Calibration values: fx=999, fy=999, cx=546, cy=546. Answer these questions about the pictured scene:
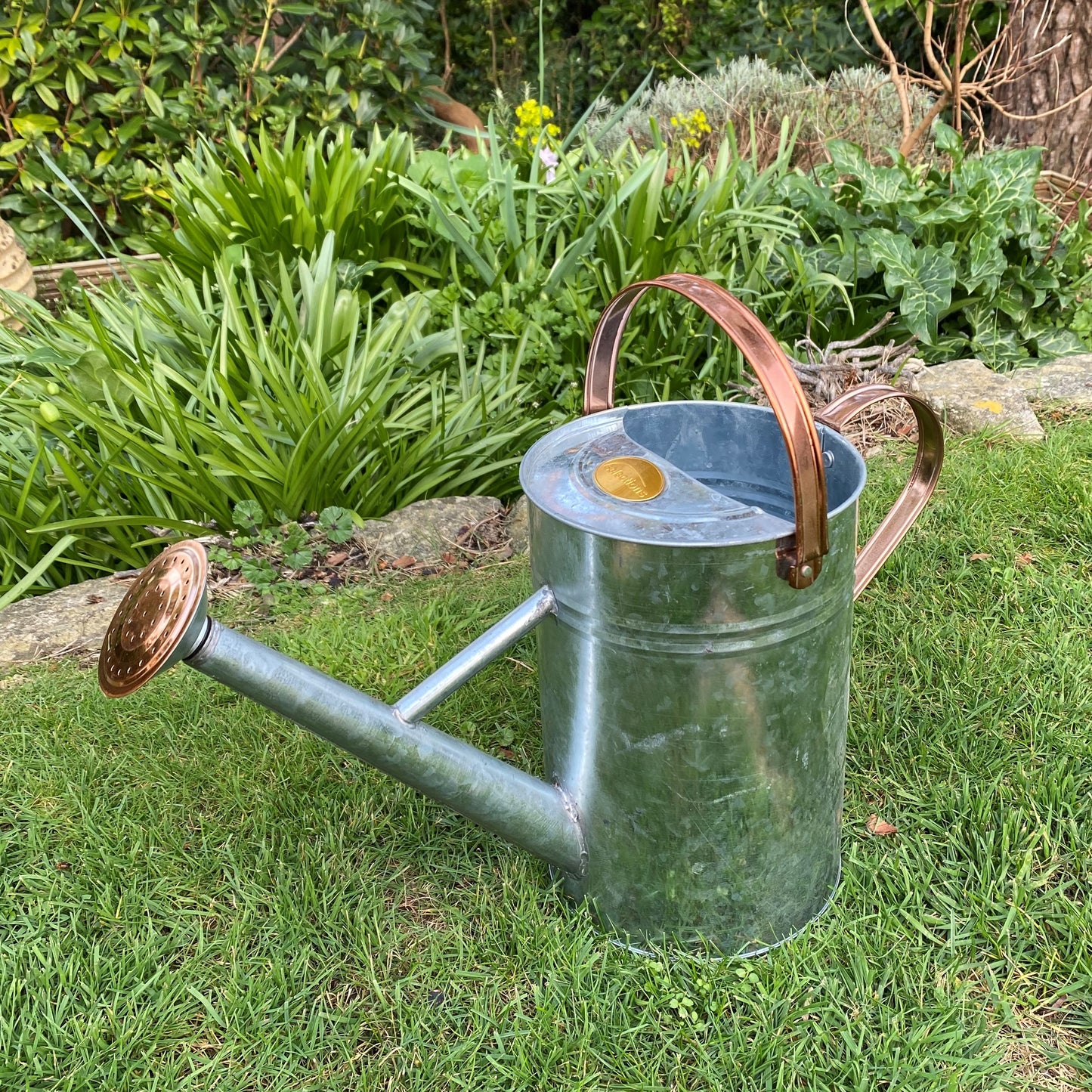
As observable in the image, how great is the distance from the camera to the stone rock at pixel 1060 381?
3154 millimetres

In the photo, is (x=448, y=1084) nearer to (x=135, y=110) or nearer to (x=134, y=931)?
(x=134, y=931)

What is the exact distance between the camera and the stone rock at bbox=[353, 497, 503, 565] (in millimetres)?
2613

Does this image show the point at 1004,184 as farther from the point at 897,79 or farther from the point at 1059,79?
the point at 1059,79

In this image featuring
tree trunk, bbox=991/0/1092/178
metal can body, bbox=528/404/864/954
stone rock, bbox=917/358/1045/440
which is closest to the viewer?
metal can body, bbox=528/404/864/954

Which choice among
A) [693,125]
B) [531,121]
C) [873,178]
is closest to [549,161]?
[531,121]

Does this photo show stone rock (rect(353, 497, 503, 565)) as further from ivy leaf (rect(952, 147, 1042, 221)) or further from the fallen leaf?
ivy leaf (rect(952, 147, 1042, 221))

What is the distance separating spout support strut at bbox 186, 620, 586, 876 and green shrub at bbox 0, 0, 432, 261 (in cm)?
406

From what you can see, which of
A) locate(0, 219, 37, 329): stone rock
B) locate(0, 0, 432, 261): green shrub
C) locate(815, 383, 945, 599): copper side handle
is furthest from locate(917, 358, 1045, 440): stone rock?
locate(0, 0, 432, 261): green shrub

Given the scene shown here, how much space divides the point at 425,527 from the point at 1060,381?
2.12 metres

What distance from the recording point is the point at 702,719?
1.32m

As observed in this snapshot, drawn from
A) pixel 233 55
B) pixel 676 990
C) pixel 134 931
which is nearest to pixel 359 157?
pixel 233 55

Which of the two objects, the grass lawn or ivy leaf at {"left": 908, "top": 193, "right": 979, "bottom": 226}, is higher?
ivy leaf at {"left": 908, "top": 193, "right": 979, "bottom": 226}

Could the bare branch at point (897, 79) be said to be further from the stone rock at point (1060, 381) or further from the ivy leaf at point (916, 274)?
the stone rock at point (1060, 381)

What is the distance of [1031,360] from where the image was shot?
351 cm
